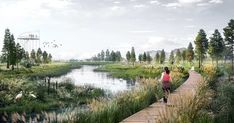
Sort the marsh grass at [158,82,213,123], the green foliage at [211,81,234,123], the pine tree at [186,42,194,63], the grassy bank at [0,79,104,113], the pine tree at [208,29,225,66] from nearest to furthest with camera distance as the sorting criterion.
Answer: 1. the marsh grass at [158,82,213,123]
2. the green foliage at [211,81,234,123]
3. the grassy bank at [0,79,104,113]
4. the pine tree at [208,29,225,66]
5. the pine tree at [186,42,194,63]

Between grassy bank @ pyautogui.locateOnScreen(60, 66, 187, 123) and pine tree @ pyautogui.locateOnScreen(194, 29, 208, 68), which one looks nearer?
grassy bank @ pyautogui.locateOnScreen(60, 66, 187, 123)

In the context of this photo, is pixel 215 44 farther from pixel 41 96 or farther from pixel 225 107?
pixel 225 107

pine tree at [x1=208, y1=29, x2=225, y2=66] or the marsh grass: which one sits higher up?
pine tree at [x1=208, y1=29, x2=225, y2=66]

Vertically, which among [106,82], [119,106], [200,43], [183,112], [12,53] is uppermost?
[200,43]

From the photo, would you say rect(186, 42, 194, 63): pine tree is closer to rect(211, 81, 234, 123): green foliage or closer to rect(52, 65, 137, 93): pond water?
rect(52, 65, 137, 93): pond water

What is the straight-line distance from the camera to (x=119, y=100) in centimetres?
1727

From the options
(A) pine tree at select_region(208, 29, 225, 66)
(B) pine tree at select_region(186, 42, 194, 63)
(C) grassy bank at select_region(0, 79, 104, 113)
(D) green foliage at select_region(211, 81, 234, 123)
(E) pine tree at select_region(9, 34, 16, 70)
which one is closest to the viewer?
(D) green foliage at select_region(211, 81, 234, 123)

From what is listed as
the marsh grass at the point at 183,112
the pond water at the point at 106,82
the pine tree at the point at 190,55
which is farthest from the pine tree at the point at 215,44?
the marsh grass at the point at 183,112

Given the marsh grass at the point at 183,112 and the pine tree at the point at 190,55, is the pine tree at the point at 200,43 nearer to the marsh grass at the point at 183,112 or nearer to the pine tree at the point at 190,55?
the pine tree at the point at 190,55

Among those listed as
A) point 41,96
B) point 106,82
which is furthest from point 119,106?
point 106,82

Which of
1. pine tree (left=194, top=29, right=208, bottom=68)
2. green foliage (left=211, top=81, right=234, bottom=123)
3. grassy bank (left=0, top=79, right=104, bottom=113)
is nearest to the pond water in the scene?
grassy bank (left=0, top=79, right=104, bottom=113)

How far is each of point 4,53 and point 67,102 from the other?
63.0m

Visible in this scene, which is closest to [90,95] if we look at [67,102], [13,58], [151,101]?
[67,102]

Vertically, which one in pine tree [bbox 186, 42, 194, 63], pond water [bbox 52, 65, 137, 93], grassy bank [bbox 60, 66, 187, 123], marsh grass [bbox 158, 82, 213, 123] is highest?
pine tree [bbox 186, 42, 194, 63]
